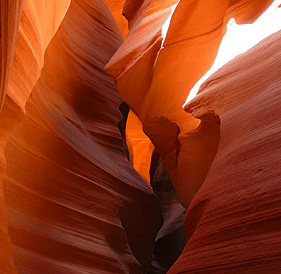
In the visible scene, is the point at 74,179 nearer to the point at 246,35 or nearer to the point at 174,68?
the point at 174,68

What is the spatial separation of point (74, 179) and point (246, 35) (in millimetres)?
2627

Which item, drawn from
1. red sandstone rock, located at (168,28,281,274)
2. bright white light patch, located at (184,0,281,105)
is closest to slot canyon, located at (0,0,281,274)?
Result: red sandstone rock, located at (168,28,281,274)

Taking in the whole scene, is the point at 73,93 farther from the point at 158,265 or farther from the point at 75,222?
the point at 158,265

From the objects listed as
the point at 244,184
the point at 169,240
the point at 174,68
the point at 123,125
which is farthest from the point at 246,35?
the point at 169,240

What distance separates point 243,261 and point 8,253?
1.86 metres

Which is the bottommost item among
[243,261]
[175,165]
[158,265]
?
[158,265]

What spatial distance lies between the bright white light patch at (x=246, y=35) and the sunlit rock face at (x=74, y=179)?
1875 millimetres

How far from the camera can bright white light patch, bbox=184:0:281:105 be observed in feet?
9.08

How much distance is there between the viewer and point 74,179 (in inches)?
159

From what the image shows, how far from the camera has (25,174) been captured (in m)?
3.51

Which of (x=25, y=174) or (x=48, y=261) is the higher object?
(x=25, y=174)

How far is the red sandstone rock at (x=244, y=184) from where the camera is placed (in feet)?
5.03

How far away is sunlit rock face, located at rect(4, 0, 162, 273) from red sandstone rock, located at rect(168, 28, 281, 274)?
172 centimetres

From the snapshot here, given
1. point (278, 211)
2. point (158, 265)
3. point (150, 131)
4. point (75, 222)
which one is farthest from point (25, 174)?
point (158, 265)
